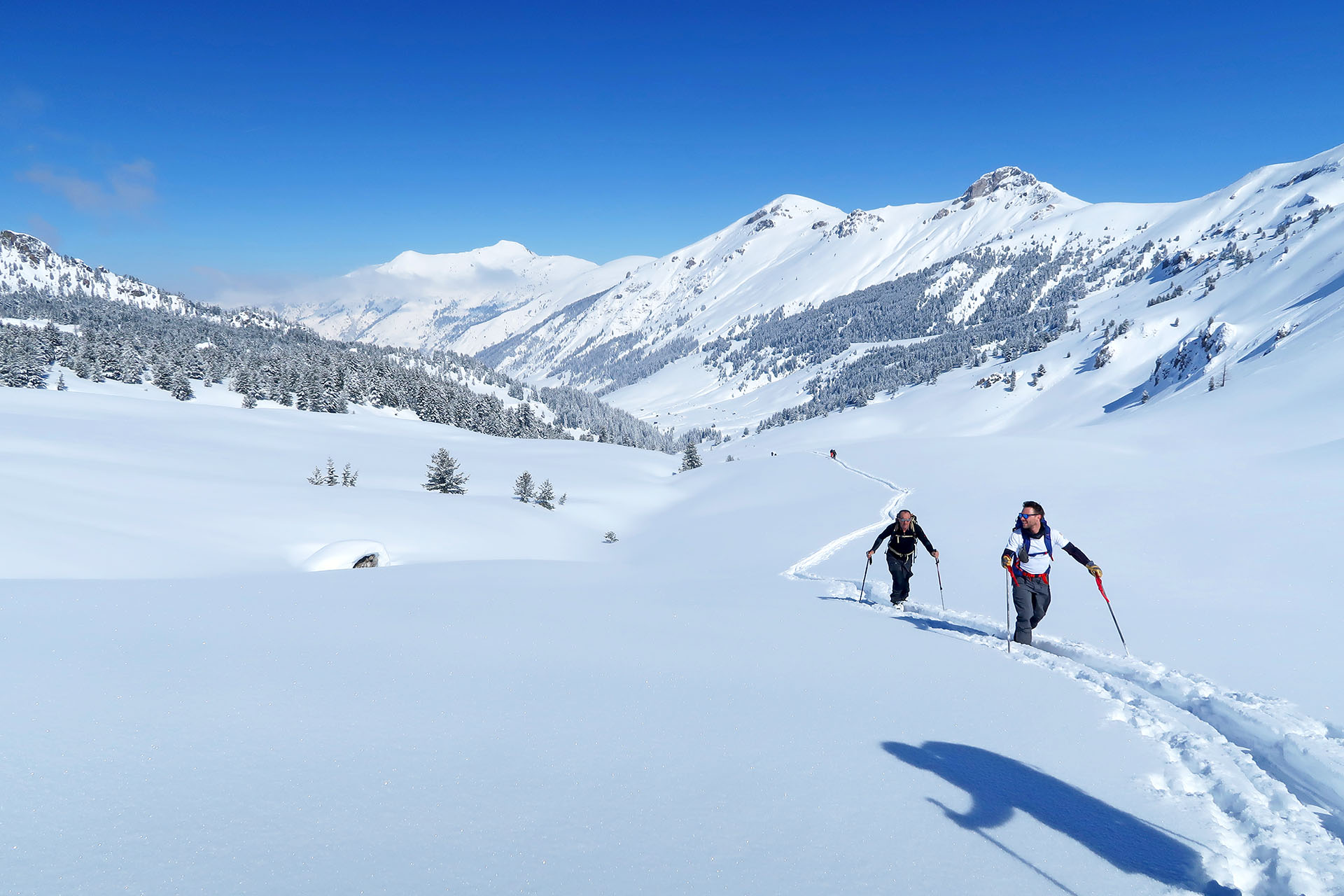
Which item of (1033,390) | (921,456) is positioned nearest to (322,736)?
(921,456)

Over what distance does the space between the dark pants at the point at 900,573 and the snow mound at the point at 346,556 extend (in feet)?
55.2

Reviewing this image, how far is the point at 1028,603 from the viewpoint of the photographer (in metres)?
9.87

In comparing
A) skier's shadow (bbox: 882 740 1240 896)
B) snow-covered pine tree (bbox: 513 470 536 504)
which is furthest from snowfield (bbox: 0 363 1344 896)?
snow-covered pine tree (bbox: 513 470 536 504)

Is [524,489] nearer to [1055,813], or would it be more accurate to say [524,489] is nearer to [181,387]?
[1055,813]

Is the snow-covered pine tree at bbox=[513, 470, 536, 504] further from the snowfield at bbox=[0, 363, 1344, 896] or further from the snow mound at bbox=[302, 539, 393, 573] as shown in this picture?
the snowfield at bbox=[0, 363, 1344, 896]

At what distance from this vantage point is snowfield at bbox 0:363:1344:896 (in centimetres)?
371

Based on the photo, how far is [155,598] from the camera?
8719mm

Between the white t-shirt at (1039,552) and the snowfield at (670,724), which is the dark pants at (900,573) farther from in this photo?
the white t-shirt at (1039,552)

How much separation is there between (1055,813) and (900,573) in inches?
338

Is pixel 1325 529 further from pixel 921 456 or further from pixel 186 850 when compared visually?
pixel 921 456

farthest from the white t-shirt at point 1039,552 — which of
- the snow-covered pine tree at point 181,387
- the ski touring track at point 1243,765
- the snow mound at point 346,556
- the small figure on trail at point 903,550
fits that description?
the snow-covered pine tree at point 181,387

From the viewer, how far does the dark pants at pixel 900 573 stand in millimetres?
12867

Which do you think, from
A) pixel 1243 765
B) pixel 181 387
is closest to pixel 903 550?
pixel 1243 765

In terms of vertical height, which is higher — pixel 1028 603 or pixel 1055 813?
pixel 1028 603
